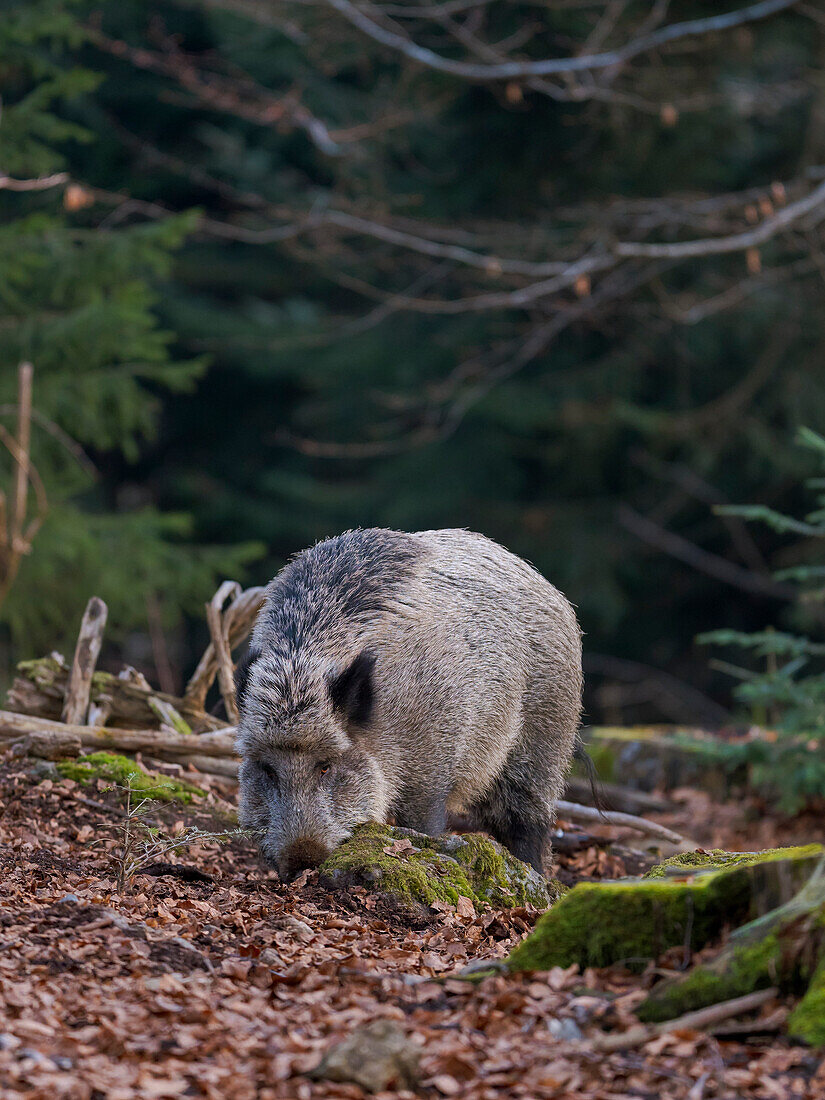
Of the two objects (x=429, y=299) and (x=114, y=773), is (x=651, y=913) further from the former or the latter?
(x=429, y=299)

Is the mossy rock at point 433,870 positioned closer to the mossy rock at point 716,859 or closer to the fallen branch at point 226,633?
the mossy rock at point 716,859

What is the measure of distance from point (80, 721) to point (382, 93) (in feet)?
39.1

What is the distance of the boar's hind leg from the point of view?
7.53m

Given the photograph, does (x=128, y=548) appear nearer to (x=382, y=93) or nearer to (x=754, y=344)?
(x=382, y=93)

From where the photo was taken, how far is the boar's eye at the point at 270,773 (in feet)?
21.1

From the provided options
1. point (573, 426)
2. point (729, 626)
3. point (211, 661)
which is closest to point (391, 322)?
point (573, 426)

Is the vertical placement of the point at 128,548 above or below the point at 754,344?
below

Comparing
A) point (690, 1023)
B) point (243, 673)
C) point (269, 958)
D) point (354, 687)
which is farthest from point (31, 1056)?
point (243, 673)

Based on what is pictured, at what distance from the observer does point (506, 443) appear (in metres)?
24.0

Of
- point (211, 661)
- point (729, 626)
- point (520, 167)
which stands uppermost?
point (520, 167)

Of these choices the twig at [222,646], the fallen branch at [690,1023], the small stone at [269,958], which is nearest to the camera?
the fallen branch at [690,1023]

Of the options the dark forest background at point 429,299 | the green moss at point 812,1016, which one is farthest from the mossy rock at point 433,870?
the dark forest background at point 429,299

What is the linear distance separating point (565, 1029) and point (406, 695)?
2873 millimetres

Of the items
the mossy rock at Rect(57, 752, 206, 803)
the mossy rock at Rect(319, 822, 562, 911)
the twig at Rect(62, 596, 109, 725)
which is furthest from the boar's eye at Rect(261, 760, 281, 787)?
the twig at Rect(62, 596, 109, 725)
